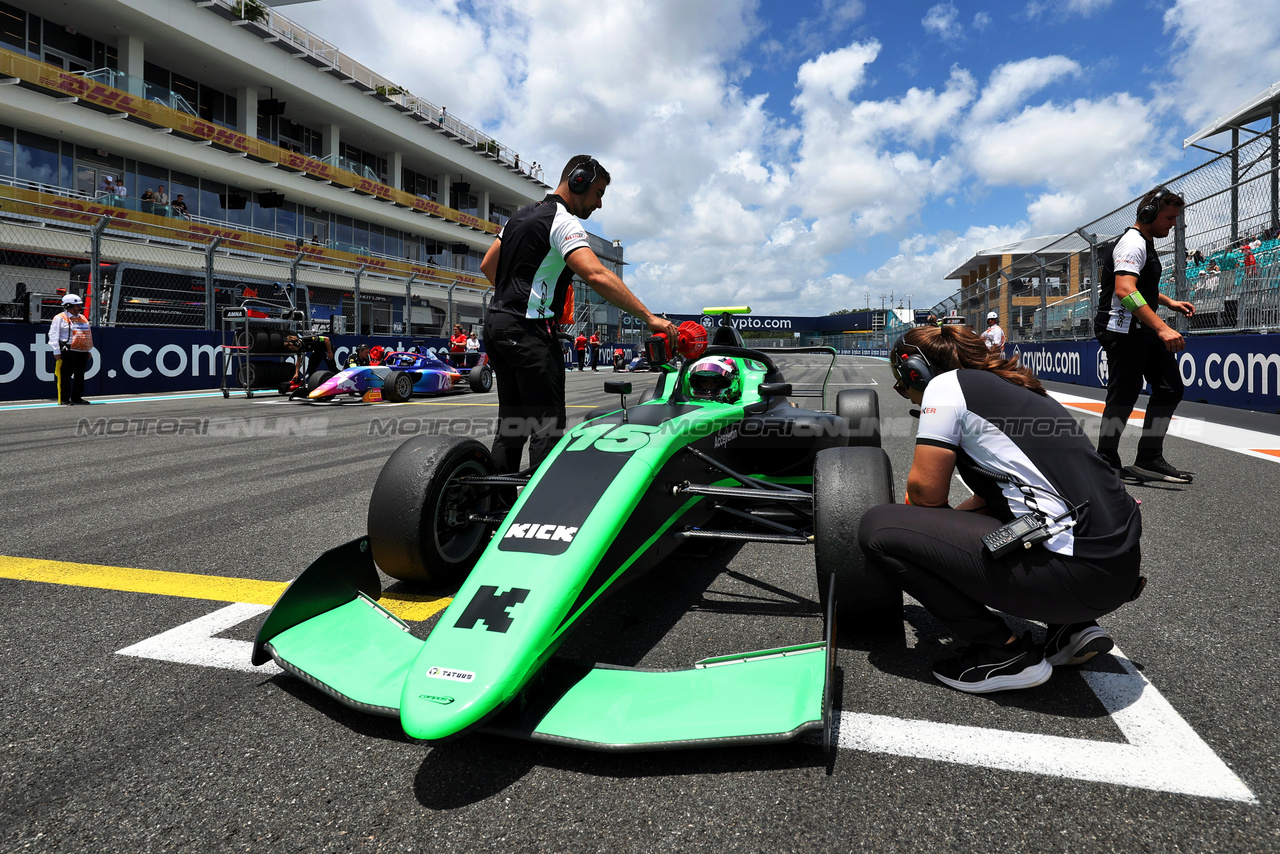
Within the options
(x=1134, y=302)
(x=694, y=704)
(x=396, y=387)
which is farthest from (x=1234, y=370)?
(x=396, y=387)

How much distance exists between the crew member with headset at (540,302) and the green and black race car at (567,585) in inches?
9.9

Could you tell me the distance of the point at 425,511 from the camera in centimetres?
256

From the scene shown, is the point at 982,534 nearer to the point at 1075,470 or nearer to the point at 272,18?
the point at 1075,470

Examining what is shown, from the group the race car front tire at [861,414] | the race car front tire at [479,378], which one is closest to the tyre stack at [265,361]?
the race car front tire at [479,378]

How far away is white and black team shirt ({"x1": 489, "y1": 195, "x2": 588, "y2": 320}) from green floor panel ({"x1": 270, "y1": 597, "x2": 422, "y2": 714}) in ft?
4.55

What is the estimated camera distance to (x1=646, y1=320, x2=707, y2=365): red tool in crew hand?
304cm

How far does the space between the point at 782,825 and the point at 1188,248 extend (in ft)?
Answer: 32.5

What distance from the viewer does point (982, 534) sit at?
6.28ft

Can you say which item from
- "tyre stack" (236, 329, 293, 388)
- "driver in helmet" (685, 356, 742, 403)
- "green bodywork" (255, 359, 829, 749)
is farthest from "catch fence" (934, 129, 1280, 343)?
"tyre stack" (236, 329, 293, 388)

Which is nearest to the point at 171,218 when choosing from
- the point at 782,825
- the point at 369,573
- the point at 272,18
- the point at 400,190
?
the point at 272,18

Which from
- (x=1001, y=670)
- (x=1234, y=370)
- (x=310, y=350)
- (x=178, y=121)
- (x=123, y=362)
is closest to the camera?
(x=1001, y=670)

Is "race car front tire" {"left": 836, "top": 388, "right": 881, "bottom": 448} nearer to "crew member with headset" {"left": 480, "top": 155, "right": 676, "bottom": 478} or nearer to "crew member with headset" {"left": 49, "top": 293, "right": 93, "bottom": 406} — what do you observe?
"crew member with headset" {"left": 480, "top": 155, "right": 676, "bottom": 478}

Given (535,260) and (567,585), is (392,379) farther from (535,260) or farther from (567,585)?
(567,585)

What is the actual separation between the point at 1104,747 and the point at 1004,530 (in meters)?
0.54
